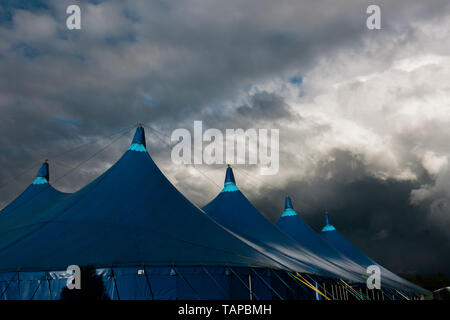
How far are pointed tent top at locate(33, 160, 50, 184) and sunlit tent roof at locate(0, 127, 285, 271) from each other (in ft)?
12.6

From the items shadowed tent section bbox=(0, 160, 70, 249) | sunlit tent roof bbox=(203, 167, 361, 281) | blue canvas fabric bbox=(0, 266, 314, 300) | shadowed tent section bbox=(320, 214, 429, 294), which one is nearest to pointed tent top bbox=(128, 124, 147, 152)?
shadowed tent section bbox=(0, 160, 70, 249)

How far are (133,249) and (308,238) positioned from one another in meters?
11.2

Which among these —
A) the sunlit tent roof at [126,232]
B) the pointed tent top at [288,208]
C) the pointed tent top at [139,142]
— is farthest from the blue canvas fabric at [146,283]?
the pointed tent top at [288,208]

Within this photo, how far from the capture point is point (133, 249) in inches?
299

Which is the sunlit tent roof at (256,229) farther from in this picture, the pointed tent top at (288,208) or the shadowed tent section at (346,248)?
the shadowed tent section at (346,248)

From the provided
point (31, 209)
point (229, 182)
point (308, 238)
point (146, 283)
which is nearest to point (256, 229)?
point (229, 182)

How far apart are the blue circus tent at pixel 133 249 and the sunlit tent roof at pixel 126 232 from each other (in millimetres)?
20

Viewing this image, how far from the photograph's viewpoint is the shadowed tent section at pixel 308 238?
1592 cm

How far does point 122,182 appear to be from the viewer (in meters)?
9.85

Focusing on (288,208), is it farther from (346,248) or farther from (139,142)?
(139,142)

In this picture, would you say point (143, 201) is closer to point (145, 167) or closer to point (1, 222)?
point (145, 167)

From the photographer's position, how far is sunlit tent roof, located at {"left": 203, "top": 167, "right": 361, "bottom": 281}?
448 inches
